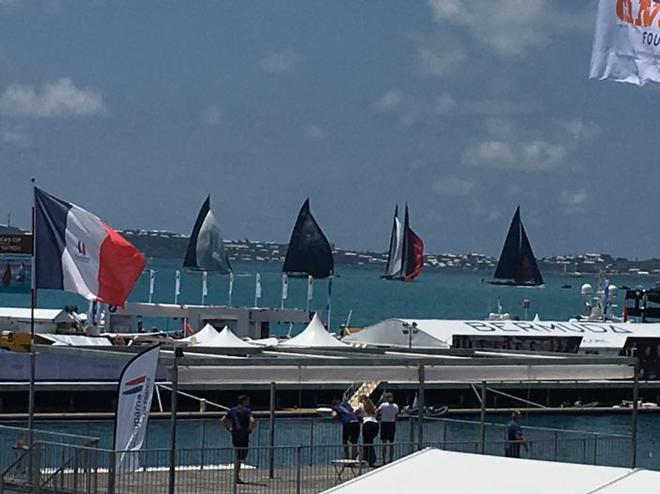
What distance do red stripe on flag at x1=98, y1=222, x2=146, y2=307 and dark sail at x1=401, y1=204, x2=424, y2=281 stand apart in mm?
107730

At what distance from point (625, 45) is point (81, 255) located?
10795mm

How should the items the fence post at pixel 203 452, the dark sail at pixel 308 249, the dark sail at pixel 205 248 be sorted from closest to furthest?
the fence post at pixel 203 452
the dark sail at pixel 308 249
the dark sail at pixel 205 248

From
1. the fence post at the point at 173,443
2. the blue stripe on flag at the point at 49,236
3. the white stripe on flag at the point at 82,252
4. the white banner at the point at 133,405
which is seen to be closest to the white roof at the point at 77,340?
the blue stripe on flag at the point at 49,236

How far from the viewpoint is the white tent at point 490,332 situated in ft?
246

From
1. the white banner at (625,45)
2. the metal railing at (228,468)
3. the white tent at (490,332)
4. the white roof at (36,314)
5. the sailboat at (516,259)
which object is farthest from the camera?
the sailboat at (516,259)

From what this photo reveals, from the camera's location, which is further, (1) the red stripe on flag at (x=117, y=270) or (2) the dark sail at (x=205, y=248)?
(2) the dark sail at (x=205, y=248)

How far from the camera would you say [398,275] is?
5541 inches

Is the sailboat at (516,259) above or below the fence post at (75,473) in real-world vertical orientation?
above

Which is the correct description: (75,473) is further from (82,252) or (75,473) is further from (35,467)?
(82,252)

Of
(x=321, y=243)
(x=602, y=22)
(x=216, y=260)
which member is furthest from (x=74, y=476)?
(x=216, y=260)

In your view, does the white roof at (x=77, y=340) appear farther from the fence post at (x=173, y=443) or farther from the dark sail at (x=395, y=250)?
the dark sail at (x=395, y=250)

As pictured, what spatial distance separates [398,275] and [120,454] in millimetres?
115677

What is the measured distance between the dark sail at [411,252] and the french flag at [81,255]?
106835 millimetres

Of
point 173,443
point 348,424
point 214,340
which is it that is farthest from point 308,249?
point 173,443
